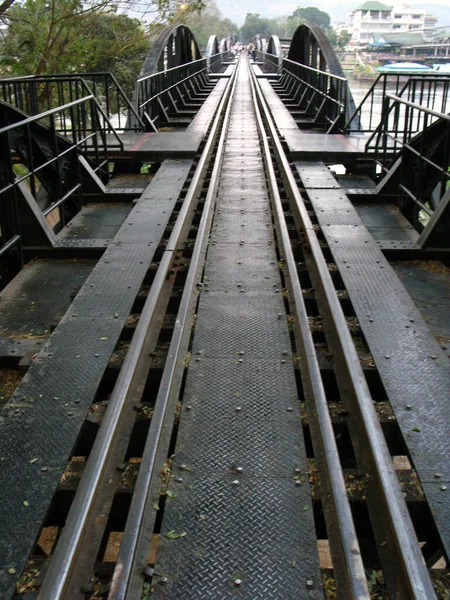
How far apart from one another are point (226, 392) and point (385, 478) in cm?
108

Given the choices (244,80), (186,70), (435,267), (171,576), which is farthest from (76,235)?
(244,80)

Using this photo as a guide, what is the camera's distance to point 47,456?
2939mm

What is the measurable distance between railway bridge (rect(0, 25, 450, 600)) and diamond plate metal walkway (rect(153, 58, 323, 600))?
0.01 m

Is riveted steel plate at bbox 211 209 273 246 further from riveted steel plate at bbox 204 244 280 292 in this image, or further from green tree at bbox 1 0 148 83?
green tree at bbox 1 0 148 83

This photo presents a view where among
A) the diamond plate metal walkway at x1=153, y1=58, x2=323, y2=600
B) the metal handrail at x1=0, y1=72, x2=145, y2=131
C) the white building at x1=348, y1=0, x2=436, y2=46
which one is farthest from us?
the white building at x1=348, y1=0, x2=436, y2=46

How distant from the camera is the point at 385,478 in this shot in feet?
8.82

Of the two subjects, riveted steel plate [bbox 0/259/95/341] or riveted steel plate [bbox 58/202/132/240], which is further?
riveted steel plate [bbox 58/202/132/240]

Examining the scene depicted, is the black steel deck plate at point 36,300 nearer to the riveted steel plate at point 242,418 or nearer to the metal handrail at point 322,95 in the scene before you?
the riveted steel plate at point 242,418

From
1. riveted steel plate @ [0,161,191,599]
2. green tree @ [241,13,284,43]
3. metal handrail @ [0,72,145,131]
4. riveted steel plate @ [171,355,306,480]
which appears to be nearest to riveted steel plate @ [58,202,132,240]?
riveted steel plate @ [0,161,191,599]

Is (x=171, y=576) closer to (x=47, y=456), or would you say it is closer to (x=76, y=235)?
(x=47, y=456)

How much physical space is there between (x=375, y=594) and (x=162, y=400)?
4.68ft

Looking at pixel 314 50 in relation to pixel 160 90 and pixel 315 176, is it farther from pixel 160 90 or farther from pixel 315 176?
pixel 315 176

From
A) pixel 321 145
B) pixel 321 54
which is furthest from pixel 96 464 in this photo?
pixel 321 54

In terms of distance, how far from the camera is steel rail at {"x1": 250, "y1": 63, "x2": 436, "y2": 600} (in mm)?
2213
